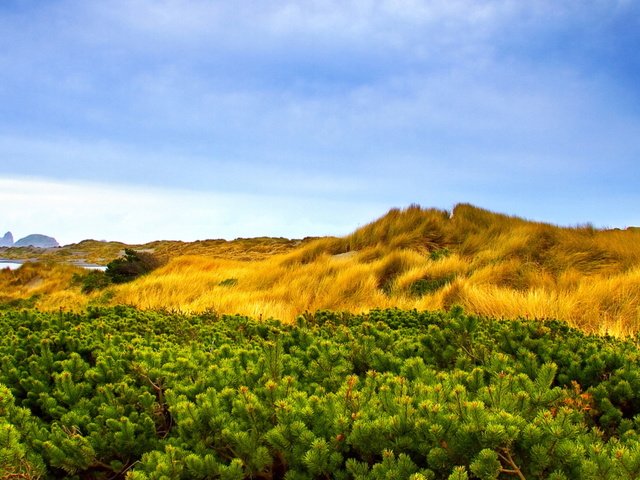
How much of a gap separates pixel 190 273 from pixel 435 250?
6871 millimetres

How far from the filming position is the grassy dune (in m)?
7.00

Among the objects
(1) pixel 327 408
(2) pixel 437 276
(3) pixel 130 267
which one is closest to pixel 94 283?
(3) pixel 130 267

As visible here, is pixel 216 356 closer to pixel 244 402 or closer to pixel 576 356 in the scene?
pixel 244 402

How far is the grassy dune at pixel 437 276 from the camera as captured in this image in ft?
23.0

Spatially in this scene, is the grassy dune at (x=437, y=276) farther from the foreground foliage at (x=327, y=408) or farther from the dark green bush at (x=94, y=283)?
the foreground foliage at (x=327, y=408)

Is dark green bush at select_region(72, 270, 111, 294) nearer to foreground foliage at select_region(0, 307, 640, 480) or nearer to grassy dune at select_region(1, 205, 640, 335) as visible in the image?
grassy dune at select_region(1, 205, 640, 335)

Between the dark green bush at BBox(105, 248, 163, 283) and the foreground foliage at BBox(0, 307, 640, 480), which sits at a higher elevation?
the dark green bush at BBox(105, 248, 163, 283)

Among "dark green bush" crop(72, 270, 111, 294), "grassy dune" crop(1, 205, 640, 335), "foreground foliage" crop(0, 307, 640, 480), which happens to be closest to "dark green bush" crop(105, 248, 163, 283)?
"dark green bush" crop(72, 270, 111, 294)

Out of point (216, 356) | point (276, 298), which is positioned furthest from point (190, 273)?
point (216, 356)

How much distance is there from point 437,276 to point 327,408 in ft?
25.1

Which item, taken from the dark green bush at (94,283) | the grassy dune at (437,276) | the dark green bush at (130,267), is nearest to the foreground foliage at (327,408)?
the grassy dune at (437,276)

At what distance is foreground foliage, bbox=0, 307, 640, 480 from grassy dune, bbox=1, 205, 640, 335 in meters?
2.15

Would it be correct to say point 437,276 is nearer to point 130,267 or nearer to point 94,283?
point 130,267

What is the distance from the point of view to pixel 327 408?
227cm
